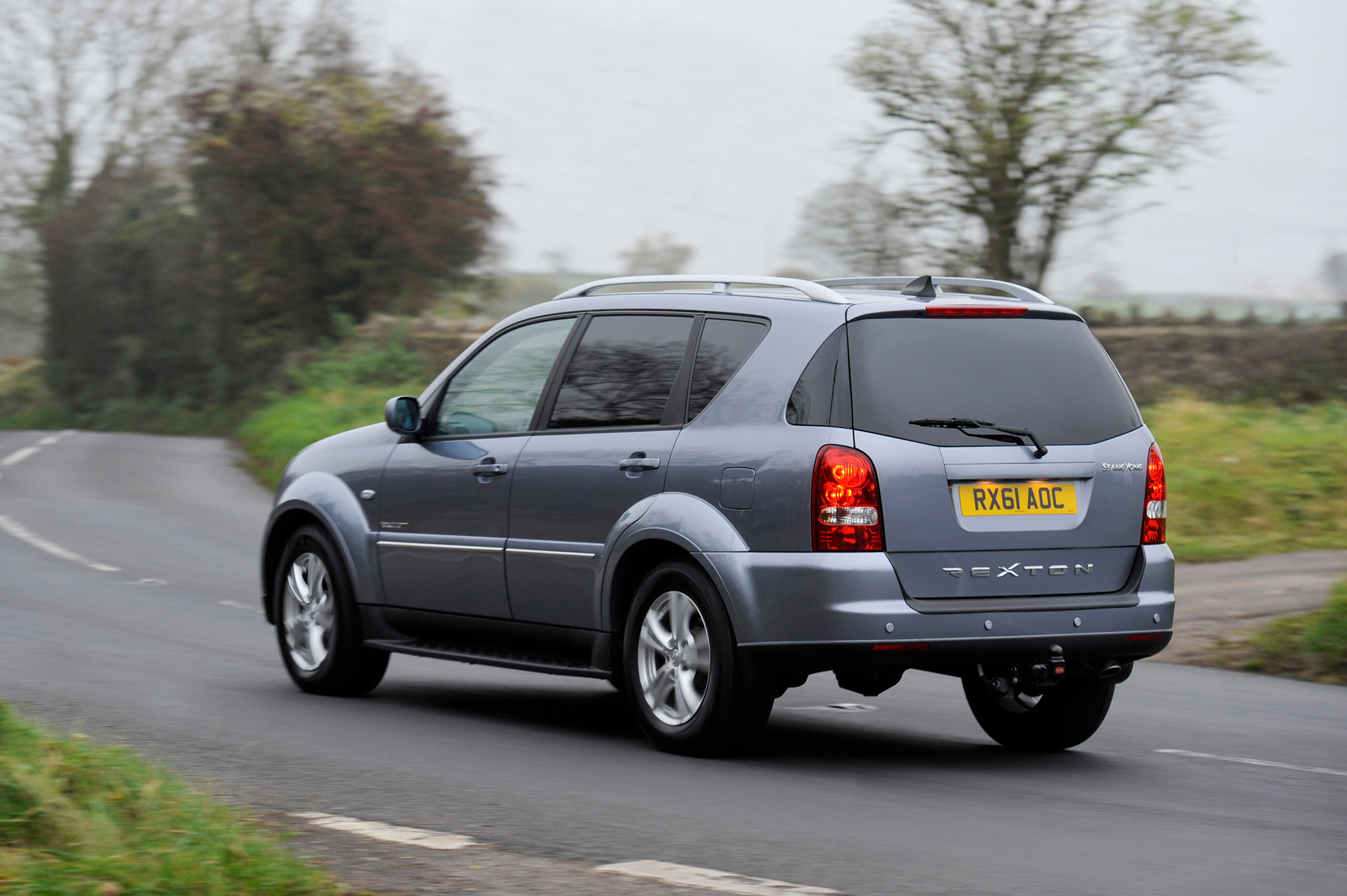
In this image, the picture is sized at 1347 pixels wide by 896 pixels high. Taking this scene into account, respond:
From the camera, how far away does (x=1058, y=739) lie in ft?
24.4

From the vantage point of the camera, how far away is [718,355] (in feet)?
22.9

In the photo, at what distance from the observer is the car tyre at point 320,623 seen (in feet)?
27.7

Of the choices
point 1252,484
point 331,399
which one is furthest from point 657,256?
point 1252,484

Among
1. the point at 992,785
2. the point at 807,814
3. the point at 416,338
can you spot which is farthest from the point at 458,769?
the point at 416,338

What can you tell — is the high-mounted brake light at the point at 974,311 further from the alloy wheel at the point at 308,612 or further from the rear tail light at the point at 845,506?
the alloy wheel at the point at 308,612

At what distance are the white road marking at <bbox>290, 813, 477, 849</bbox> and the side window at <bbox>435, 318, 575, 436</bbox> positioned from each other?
2573 millimetres

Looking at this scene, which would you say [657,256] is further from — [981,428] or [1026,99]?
[981,428]

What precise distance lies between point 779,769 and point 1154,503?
178 centimetres

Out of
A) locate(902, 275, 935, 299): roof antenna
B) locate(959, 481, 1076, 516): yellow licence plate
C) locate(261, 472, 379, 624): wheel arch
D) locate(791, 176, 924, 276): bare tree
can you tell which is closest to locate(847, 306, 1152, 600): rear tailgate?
locate(959, 481, 1076, 516): yellow licence plate

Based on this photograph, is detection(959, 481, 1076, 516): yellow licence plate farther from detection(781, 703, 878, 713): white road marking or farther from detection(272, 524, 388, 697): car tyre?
detection(272, 524, 388, 697): car tyre

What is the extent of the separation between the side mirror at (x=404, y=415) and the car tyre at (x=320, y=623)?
0.75m

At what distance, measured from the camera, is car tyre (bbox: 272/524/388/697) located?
332 inches

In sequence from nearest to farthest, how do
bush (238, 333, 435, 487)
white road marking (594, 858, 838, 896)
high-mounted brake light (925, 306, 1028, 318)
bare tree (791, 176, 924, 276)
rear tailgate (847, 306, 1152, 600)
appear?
white road marking (594, 858, 838, 896), rear tailgate (847, 306, 1152, 600), high-mounted brake light (925, 306, 1028, 318), bare tree (791, 176, 924, 276), bush (238, 333, 435, 487)

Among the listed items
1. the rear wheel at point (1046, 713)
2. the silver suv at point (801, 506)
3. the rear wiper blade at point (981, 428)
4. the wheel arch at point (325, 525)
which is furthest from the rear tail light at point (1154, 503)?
the wheel arch at point (325, 525)
